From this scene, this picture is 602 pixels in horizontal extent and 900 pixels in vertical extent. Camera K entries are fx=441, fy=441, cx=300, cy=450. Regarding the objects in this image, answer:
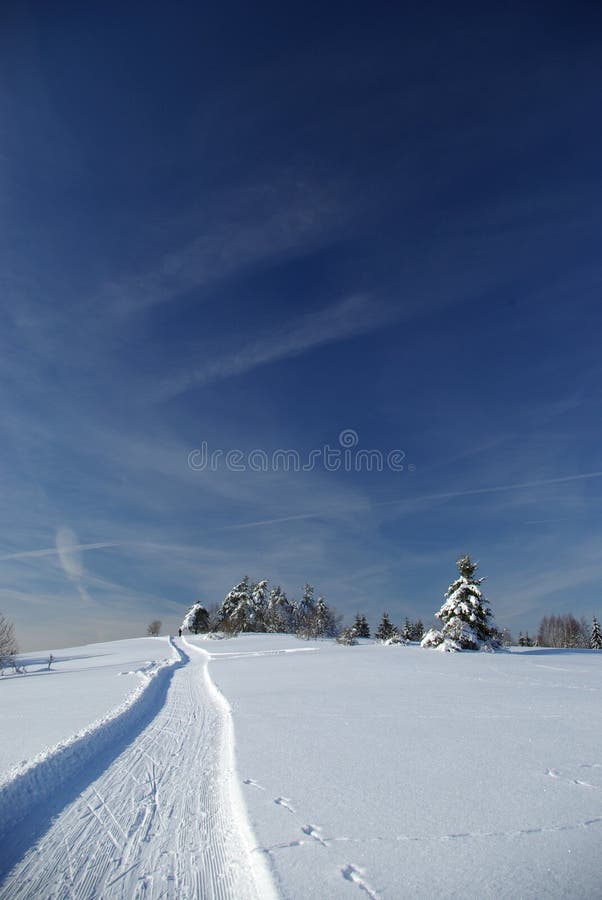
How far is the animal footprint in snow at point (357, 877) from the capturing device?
217 cm

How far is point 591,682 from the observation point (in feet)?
31.9

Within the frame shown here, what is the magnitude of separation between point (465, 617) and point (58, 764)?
24.4 meters

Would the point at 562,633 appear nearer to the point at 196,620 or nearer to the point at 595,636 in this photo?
the point at 595,636

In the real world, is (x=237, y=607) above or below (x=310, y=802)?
above

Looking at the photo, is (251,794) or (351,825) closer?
(351,825)

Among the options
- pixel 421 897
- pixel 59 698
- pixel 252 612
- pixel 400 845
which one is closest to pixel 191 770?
pixel 400 845

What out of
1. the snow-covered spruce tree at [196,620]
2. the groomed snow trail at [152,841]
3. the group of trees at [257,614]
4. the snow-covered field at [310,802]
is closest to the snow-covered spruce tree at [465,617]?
the snow-covered field at [310,802]

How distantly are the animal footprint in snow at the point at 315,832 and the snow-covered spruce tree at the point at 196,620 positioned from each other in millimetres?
58767

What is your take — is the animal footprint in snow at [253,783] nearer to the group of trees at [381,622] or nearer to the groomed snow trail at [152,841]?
the groomed snow trail at [152,841]

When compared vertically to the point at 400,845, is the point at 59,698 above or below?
below

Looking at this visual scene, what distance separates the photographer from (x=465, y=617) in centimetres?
2489

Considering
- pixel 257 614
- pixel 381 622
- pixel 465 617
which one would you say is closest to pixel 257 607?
pixel 257 614

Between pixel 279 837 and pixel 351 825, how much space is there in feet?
1.56

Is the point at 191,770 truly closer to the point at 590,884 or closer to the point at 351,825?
the point at 351,825
